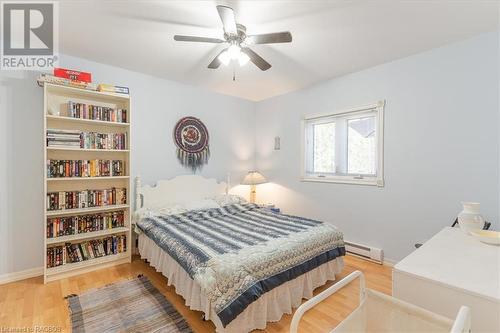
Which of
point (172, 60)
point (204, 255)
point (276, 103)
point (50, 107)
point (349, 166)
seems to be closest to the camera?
point (204, 255)

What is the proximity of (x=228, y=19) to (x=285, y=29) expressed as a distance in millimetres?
724

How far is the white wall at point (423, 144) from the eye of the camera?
2.25 metres

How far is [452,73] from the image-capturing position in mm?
2412

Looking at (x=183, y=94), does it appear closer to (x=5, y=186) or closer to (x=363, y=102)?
(x=5, y=186)

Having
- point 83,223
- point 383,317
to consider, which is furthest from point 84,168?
point 383,317

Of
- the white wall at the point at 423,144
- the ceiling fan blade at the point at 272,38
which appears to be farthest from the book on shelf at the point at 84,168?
the white wall at the point at 423,144

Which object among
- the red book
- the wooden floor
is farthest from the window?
the red book

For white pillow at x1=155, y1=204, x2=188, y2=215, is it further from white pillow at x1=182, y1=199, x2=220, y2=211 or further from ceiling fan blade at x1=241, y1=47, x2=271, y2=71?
ceiling fan blade at x1=241, y1=47, x2=271, y2=71

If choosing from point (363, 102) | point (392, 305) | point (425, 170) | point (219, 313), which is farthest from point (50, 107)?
point (425, 170)

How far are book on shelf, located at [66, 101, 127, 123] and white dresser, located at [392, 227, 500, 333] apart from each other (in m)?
3.17

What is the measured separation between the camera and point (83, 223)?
268cm

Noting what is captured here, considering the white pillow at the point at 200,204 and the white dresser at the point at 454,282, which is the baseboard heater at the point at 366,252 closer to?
the white dresser at the point at 454,282

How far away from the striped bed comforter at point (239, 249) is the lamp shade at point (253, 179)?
1.12 m

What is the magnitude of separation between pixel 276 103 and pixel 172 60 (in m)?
2.00
